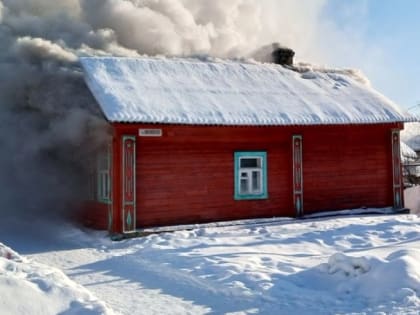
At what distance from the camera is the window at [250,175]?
15508 mm

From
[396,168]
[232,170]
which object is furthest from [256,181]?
[396,168]

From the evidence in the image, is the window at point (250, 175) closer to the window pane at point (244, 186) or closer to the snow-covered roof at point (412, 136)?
the window pane at point (244, 186)

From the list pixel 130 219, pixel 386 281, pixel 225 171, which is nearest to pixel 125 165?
pixel 130 219

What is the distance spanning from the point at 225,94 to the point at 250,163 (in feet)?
6.95

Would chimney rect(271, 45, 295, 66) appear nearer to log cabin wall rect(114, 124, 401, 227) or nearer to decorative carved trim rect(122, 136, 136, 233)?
log cabin wall rect(114, 124, 401, 227)

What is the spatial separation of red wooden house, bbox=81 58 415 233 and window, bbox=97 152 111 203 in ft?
0.16

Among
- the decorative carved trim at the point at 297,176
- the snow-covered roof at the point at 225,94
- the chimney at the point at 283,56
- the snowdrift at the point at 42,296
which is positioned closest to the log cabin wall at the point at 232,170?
the decorative carved trim at the point at 297,176

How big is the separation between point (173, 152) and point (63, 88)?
339 cm

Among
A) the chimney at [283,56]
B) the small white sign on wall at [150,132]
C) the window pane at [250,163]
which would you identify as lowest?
the window pane at [250,163]

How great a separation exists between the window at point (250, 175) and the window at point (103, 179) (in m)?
3.47

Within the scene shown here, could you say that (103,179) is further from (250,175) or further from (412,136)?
(412,136)

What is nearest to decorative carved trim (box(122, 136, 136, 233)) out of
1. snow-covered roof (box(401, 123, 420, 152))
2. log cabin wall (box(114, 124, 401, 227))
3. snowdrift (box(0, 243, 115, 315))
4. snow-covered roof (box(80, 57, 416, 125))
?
log cabin wall (box(114, 124, 401, 227))

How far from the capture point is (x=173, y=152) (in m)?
14.6

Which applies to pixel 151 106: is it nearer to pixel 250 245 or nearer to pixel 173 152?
pixel 173 152
